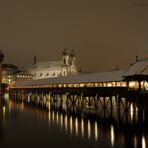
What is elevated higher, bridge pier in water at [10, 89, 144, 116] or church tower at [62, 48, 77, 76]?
church tower at [62, 48, 77, 76]

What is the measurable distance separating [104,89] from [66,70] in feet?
354

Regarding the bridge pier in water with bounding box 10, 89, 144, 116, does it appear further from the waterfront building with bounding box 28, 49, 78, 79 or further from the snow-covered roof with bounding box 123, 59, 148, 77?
the waterfront building with bounding box 28, 49, 78, 79

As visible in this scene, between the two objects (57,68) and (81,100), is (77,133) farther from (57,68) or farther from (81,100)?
(57,68)

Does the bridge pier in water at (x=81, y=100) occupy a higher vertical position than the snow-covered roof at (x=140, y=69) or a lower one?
lower

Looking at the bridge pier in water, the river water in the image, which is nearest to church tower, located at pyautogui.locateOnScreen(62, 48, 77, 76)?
the bridge pier in water

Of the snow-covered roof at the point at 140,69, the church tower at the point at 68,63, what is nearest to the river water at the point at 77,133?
the snow-covered roof at the point at 140,69

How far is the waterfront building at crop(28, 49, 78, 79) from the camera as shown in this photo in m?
146

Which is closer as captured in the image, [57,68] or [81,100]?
[81,100]

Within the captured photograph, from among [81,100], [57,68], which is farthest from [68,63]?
[81,100]

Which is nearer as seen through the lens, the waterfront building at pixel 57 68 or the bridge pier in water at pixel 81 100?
the bridge pier in water at pixel 81 100

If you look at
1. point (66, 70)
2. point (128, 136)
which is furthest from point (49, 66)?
point (128, 136)

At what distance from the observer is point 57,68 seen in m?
153

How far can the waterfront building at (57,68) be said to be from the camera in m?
146

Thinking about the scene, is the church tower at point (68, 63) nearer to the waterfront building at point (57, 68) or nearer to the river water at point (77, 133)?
the waterfront building at point (57, 68)
